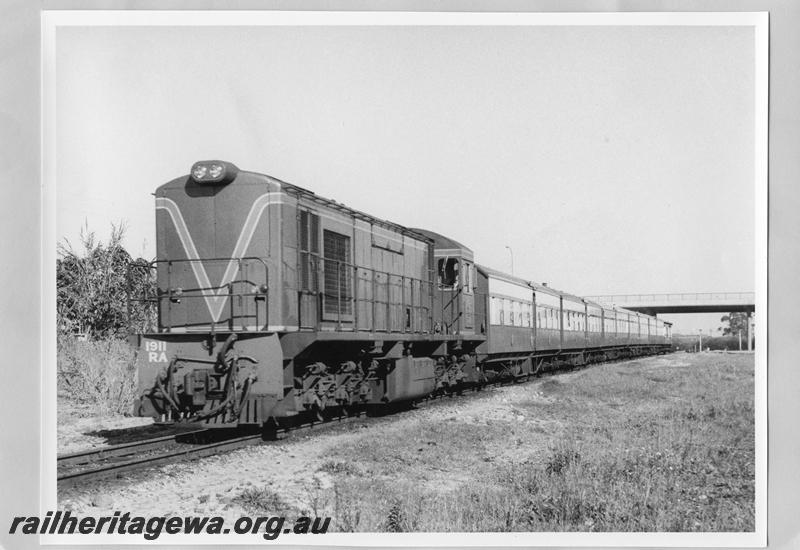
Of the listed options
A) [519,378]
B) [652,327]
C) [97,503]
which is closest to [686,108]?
[97,503]

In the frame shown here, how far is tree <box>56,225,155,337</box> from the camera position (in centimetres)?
1149

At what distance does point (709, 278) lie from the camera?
9.55 m

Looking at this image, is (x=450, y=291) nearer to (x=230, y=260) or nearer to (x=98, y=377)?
(x=230, y=260)

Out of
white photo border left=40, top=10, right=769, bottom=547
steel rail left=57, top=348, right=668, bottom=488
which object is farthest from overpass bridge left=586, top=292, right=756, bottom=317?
steel rail left=57, top=348, right=668, bottom=488

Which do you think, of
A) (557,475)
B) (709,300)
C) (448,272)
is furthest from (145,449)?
(709,300)

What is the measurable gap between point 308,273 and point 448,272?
5.88m

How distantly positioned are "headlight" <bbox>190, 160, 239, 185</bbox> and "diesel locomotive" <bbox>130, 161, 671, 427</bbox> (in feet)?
0.06

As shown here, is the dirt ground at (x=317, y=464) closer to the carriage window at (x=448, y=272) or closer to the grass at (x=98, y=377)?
the grass at (x=98, y=377)

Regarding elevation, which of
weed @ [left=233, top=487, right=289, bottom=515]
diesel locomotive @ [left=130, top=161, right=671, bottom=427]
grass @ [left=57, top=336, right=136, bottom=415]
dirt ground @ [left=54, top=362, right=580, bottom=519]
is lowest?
weed @ [left=233, top=487, right=289, bottom=515]

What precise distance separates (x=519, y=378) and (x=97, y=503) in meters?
13.8

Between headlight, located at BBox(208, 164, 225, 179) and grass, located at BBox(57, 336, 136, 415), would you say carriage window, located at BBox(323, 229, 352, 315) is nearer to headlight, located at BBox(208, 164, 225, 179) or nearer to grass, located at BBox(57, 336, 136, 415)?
Answer: headlight, located at BBox(208, 164, 225, 179)

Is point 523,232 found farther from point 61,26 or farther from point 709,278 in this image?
point 61,26

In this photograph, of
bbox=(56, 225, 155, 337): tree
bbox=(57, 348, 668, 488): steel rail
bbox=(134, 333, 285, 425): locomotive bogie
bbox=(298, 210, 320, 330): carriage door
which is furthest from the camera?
bbox=(56, 225, 155, 337): tree

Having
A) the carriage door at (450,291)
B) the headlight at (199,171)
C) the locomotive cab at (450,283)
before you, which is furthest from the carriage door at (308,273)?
the carriage door at (450,291)
